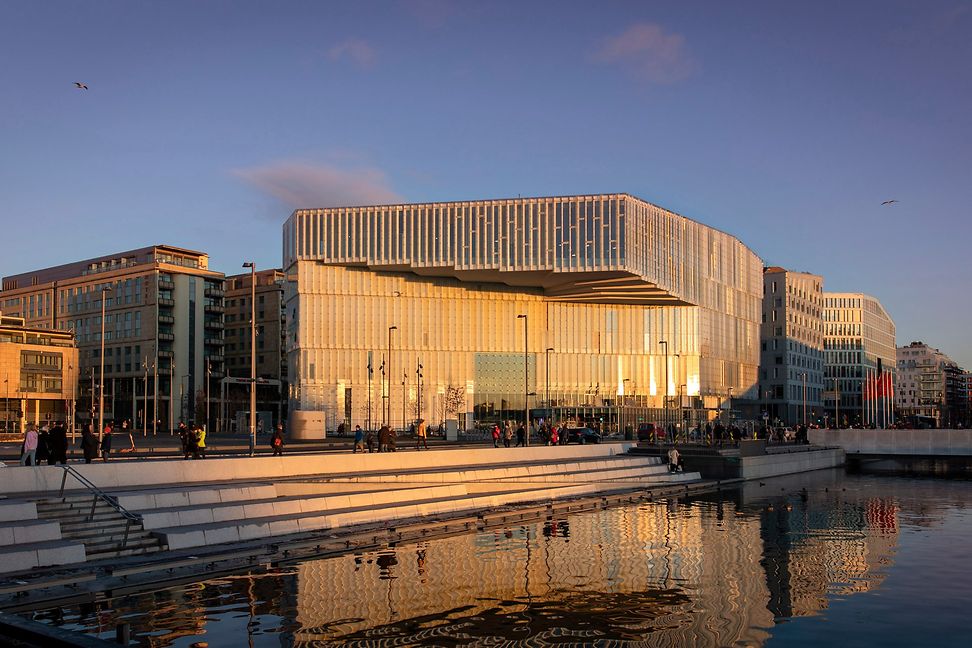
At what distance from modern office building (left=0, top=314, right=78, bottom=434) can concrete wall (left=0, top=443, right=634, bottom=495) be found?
68.4 metres

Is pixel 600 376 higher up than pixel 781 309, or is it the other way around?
pixel 781 309

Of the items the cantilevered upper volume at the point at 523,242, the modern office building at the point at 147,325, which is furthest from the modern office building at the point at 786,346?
the modern office building at the point at 147,325

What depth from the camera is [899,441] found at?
2913 inches

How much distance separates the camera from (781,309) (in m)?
136

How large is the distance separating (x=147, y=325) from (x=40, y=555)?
10545cm

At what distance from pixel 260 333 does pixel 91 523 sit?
118 meters

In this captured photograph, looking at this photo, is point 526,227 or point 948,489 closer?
point 948,489

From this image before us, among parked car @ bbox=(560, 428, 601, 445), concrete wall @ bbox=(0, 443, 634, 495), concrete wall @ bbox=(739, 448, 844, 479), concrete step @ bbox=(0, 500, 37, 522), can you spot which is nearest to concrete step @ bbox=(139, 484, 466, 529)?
concrete step @ bbox=(0, 500, 37, 522)

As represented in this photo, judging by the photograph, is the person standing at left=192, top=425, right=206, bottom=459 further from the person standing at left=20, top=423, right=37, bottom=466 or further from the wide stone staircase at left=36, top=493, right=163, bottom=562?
the wide stone staircase at left=36, top=493, right=163, bottom=562

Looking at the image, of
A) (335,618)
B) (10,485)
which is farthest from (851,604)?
(10,485)

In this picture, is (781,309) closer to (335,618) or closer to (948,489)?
(948,489)

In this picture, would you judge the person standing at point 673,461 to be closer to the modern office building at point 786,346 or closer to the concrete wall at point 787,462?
the concrete wall at point 787,462

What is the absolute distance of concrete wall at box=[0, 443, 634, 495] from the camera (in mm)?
24219

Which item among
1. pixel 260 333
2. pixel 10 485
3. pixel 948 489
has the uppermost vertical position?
pixel 260 333
